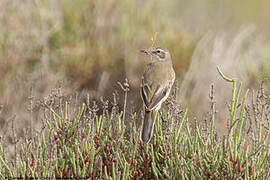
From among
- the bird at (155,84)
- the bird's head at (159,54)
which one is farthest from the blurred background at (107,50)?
the bird at (155,84)

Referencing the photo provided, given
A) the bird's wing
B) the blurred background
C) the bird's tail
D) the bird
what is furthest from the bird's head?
the blurred background

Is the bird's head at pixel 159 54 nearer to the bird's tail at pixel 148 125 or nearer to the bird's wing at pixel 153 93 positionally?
the bird's wing at pixel 153 93

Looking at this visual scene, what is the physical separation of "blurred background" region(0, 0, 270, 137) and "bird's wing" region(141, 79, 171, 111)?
1973 mm

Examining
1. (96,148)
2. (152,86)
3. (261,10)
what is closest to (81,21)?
(152,86)

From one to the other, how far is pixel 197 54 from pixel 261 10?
9.60 metres

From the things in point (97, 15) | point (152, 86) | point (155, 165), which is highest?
point (97, 15)

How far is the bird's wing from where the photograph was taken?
4270mm

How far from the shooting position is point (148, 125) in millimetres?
3729

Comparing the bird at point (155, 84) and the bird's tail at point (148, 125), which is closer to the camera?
the bird's tail at point (148, 125)

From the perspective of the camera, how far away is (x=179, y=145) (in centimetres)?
349

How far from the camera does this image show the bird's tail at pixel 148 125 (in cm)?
352

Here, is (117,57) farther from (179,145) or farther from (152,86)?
(179,145)

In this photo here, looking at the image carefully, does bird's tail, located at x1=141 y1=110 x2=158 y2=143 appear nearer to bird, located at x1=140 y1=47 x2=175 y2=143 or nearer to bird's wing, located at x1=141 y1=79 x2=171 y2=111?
bird, located at x1=140 y1=47 x2=175 y2=143

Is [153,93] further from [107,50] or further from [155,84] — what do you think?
[107,50]
